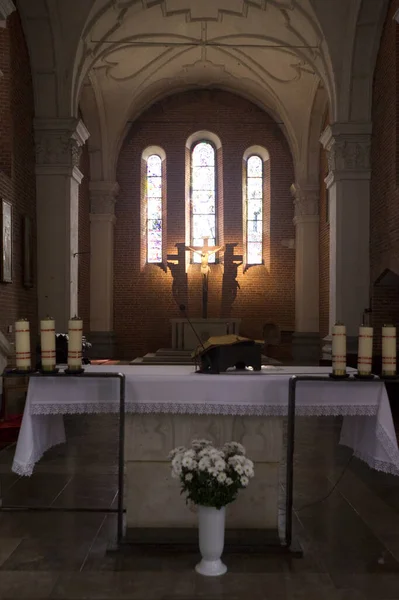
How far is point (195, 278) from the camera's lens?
58.7ft

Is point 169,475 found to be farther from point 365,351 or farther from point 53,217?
point 53,217

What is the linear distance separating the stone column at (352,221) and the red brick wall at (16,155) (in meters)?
5.67

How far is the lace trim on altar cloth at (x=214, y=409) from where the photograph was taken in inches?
150

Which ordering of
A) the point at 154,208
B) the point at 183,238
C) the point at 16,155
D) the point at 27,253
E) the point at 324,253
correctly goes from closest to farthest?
the point at 16,155
the point at 27,253
the point at 324,253
the point at 183,238
the point at 154,208

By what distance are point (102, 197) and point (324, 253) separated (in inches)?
247

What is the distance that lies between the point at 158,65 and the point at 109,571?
14.3 m

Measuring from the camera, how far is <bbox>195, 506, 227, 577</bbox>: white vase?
11.3ft

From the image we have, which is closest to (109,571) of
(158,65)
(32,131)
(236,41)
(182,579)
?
(182,579)

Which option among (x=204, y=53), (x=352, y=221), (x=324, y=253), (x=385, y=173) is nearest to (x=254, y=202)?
(x=324, y=253)

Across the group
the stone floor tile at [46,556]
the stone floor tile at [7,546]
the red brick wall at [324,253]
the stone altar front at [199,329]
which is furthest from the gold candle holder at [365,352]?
the red brick wall at [324,253]

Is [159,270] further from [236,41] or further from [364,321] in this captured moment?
[364,321]

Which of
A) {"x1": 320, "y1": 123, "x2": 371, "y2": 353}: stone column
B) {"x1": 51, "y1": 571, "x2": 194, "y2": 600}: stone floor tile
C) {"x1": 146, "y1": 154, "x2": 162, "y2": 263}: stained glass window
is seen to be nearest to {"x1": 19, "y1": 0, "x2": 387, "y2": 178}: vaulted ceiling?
{"x1": 320, "y1": 123, "x2": 371, "y2": 353}: stone column

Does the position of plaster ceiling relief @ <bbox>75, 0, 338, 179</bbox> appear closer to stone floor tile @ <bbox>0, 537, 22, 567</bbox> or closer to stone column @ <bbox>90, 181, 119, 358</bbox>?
stone column @ <bbox>90, 181, 119, 358</bbox>

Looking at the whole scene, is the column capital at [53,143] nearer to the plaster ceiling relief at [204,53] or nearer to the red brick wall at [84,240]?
the plaster ceiling relief at [204,53]
